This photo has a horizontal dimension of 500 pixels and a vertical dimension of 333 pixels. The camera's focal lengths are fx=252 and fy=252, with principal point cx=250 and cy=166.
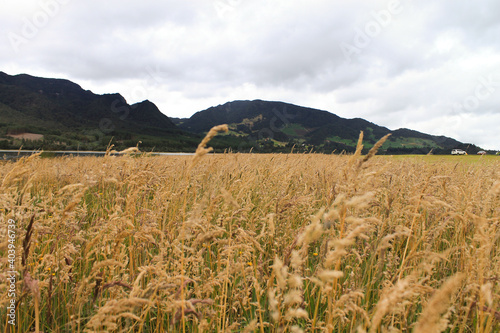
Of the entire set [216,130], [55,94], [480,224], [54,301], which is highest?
[55,94]

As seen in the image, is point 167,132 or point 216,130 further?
point 167,132

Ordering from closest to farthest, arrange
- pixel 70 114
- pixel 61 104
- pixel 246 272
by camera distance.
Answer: pixel 246 272 → pixel 70 114 → pixel 61 104

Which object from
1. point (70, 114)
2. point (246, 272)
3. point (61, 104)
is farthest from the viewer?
point (61, 104)

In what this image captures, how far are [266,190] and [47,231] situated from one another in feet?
8.86

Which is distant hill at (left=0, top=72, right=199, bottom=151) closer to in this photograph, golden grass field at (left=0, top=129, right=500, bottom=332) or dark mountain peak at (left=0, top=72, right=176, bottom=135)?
dark mountain peak at (left=0, top=72, right=176, bottom=135)

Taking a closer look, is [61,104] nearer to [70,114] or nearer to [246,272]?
[70,114]

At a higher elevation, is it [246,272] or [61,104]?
[61,104]

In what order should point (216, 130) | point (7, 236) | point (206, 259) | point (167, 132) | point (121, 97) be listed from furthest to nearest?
point (121, 97)
point (167, 132)
point (206, 259)
point (7, 236)
point (216, 130)

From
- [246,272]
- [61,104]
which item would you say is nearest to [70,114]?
[61,104]

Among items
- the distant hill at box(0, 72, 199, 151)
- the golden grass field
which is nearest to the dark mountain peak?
the distant hill at box(0, 72, 199, 151)

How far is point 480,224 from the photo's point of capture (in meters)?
1.21

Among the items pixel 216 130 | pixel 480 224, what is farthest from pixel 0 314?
pixel 480 224

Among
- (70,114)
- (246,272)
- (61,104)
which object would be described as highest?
(61,104)

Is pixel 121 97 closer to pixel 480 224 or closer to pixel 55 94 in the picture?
pixel 55 94
